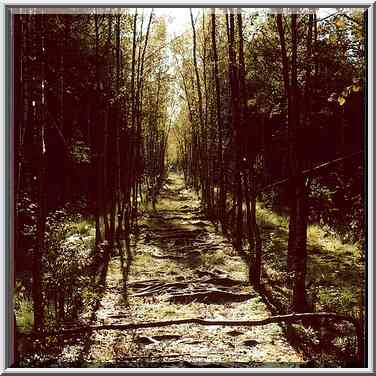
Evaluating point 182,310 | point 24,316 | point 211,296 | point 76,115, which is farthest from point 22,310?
point 76,115

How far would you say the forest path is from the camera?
3.90 m

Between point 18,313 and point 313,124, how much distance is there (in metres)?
2.86

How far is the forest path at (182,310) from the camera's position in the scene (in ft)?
12.8

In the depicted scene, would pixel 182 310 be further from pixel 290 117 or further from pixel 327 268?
pixel 290 117

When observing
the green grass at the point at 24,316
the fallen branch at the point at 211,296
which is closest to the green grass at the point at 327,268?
the fallen branch at the point at 211,296

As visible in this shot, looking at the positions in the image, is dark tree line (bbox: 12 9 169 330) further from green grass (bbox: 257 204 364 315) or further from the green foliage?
green grass (bbox: 257 204 364 315)

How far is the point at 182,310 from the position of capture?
4180 mm

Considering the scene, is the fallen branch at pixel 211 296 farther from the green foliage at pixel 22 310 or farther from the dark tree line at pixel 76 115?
the green foliage at pixel 22 310

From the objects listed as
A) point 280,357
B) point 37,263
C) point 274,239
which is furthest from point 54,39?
point 280,357

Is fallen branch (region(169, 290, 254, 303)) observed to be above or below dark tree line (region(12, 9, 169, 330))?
below

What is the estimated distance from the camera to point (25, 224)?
159 inches

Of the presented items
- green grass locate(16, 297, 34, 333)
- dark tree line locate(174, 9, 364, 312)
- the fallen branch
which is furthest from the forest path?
green grass locate(16, 297, 34, 333)

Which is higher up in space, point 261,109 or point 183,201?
point 261,109

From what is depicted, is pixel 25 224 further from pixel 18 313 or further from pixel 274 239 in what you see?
pixel 274 239
